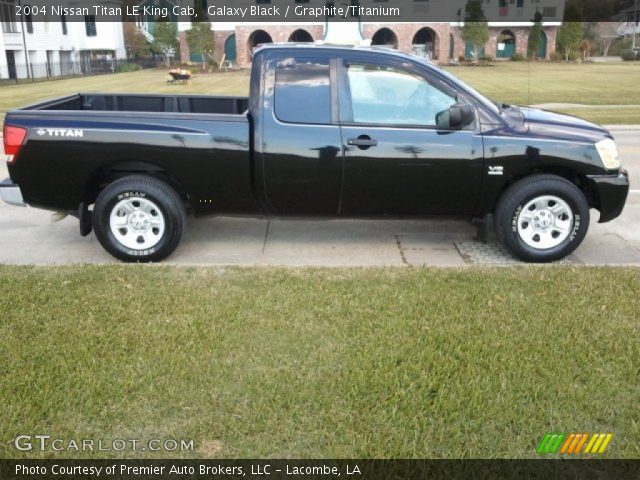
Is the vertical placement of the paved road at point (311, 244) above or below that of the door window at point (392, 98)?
below

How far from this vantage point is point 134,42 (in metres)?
64.8

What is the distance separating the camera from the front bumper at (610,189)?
5.80m

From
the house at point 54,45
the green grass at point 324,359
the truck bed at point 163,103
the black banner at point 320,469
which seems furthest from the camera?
the house at point 54,45

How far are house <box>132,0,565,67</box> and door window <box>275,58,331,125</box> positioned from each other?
41.7 m

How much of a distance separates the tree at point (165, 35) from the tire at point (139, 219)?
49.6m

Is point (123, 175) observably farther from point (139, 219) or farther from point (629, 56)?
point (629, 56)

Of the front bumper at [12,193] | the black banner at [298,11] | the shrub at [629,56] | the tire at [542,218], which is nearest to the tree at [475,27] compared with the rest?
the black banner at [298,11]

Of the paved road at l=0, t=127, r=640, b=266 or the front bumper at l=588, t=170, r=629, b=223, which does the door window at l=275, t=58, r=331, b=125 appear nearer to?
the paved road at l=0, t=127, r=640, b=266

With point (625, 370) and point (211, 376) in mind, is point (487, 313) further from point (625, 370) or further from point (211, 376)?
point (211, 376)

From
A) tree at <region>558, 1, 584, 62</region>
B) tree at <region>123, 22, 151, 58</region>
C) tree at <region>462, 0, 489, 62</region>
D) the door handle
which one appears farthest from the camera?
tree at <region>123, 22, 151, 58</region>

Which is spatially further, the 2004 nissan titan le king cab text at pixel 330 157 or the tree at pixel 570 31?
the tree at pixel 570 31

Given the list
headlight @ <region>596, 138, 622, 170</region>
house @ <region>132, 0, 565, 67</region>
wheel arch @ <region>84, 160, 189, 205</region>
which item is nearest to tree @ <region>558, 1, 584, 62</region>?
house @ <region>132, 0, 565, 67</region>

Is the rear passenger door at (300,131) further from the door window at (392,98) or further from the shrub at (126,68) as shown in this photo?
the shrub at (126,68)

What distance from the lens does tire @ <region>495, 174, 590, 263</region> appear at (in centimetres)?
574
